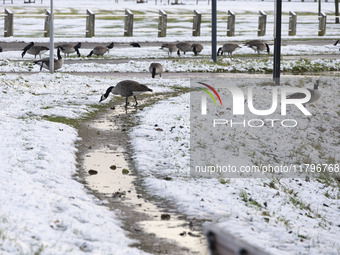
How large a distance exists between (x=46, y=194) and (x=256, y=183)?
3.48m

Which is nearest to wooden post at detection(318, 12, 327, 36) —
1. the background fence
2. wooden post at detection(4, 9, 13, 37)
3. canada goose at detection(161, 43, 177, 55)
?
the background fence

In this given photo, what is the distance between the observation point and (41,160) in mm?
9062

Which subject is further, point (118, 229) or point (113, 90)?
point (113, 90)

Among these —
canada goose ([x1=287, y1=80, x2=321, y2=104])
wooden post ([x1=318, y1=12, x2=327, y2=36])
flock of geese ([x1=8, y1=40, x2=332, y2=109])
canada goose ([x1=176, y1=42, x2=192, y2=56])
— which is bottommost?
canada goose ([x1=287, y1=80, x2=321, y2=104])

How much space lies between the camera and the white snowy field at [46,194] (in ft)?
19.2

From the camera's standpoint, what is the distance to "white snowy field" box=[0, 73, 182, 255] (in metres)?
5.85

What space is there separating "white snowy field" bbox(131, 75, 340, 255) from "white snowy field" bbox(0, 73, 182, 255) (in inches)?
48.6

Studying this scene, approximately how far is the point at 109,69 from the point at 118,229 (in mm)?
16719

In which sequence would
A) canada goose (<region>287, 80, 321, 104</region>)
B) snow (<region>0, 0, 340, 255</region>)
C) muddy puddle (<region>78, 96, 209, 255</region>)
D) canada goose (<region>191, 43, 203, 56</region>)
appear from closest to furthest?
snow (<region>0, 0, 340, 255</region>) < muddy puddle (<region>78, 96, 209, 255</region>) < canada goose (<region>287, 80, 321, 104</region>) < canada goose (<region>191, 43, 203, 56</region>)

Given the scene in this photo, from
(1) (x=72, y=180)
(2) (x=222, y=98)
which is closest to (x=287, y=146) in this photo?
(2) (x=222, y=98)

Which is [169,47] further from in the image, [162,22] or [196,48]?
[162,22]

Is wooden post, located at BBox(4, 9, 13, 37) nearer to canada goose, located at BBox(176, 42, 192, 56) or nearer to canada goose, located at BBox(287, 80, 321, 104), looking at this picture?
canada goose, located at BBox(176, 42, 192, 56)

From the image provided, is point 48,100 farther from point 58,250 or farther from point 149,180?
point 58,250

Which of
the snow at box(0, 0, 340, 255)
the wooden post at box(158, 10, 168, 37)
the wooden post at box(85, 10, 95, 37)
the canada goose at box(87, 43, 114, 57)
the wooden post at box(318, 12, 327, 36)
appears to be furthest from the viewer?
the wooden post at box(318, 12, 327, 36)
